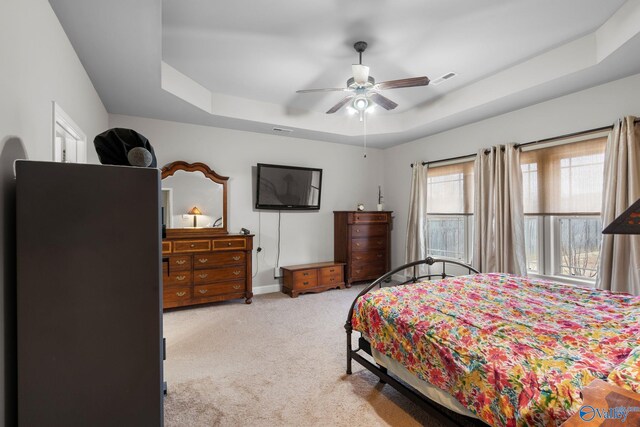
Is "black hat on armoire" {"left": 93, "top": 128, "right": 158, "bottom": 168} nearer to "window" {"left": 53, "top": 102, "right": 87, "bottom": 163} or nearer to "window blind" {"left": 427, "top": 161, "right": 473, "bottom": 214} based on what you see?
"window" {"left": 53, "top": 102, "right": 87, "bottom": 163}

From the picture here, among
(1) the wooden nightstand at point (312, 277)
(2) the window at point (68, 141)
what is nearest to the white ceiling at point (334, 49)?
(2) the window at point (68, 141)

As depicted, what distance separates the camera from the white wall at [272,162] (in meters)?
4.36

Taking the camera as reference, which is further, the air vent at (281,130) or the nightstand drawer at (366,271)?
the nightstand drawer at (366,271)

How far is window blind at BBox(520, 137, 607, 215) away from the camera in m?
3.21

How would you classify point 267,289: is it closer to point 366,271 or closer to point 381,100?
point 366,271

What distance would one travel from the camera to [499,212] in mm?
3854

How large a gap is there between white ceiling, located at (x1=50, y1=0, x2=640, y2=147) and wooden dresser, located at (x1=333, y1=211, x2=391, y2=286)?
6.47 ft

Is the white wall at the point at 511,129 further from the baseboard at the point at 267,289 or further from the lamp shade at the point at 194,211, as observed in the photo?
the lamp shade at the point at 194,211

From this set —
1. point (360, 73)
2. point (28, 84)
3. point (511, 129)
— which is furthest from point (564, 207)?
point (28, 84)

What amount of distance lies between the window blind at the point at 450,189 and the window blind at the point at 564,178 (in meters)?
0.80

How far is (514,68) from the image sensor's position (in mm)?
3336

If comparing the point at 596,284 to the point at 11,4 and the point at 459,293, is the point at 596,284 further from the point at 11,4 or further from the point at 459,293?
the point at 11,4

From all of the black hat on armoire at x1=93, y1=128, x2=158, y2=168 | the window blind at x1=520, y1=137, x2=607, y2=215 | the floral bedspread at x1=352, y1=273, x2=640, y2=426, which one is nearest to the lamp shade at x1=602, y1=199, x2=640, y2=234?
the floral bedspread at x1=352, y1=273, x2=640, y2=426

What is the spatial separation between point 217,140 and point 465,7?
3494 mm
